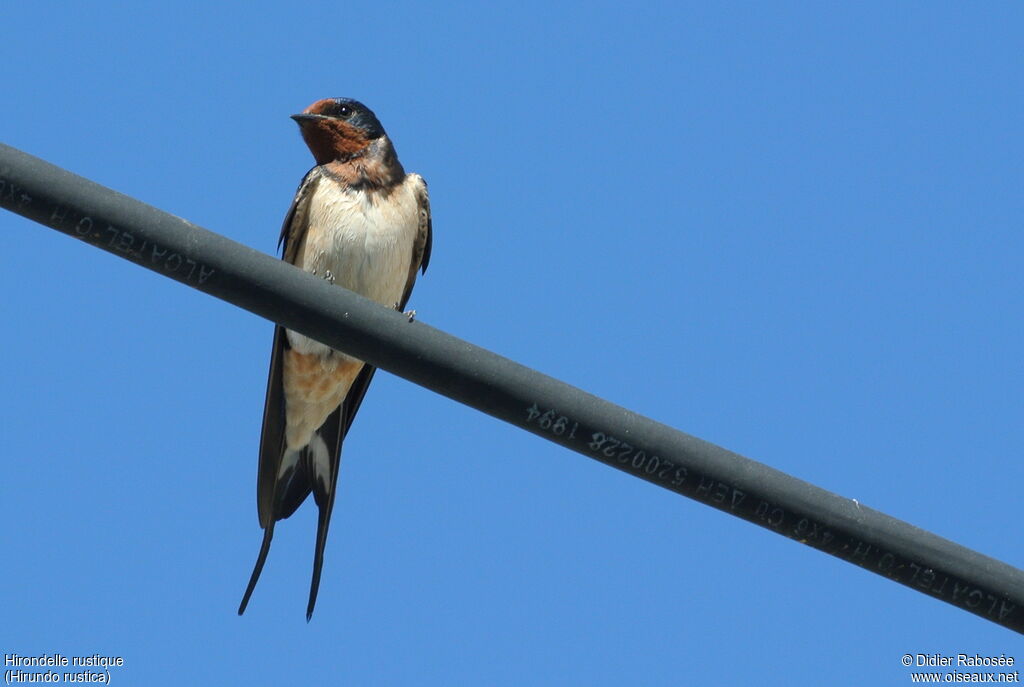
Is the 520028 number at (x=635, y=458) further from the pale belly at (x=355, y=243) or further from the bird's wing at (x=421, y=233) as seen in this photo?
the bird's wing at (x=421, y=233)

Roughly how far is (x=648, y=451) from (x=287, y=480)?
3.00m

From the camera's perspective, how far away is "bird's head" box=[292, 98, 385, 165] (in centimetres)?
631

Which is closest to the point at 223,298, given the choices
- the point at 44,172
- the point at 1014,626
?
the point at 44,172

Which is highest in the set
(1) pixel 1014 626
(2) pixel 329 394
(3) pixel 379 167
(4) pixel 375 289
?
(3) pixel 379 167

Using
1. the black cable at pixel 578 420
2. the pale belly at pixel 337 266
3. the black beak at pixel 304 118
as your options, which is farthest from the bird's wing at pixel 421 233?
the black cable at pixel 578 420

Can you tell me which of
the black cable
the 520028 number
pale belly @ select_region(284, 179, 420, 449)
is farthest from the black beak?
Answer: the 520028 number

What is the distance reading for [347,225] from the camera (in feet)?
19.0

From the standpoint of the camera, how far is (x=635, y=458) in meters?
2.72

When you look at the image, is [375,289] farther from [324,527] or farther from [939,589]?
[939,589]

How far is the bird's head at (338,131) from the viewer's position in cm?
631

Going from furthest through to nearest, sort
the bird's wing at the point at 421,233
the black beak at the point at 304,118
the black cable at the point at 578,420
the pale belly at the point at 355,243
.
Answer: the black beak at the point at 304,118 < the bird's wing at the point at 421,233 < the pale belly at the point at 355,243 < the black cable at the point at 578,420

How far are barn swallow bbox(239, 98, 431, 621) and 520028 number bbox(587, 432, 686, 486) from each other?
9.26 feet

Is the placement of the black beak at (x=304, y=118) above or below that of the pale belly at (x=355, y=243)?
above

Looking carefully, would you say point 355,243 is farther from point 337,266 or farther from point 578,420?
point 578,420
